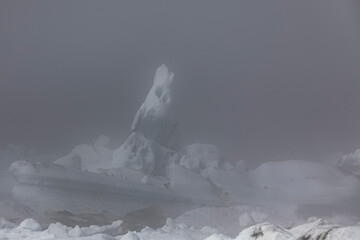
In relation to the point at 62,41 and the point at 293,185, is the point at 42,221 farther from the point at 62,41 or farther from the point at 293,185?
the point at 293,185

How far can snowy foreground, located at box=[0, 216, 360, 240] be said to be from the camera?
2844 millimetres

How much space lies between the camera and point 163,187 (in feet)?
40.2

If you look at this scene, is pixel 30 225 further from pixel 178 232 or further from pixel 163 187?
pixel 163 187

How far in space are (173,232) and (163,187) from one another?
226 cm

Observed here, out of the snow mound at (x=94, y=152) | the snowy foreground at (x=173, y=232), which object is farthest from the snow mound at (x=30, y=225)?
the snow mound at (x=94, y=152)

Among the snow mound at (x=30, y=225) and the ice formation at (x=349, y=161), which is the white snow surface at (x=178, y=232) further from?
the ice formation at (x=349, y=161)

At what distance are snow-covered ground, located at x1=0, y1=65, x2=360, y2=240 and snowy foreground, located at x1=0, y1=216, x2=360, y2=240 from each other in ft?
0.16

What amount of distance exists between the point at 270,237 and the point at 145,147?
31.6ft

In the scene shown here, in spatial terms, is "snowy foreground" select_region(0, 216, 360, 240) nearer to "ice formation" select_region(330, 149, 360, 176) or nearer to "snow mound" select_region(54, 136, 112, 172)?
"snow mound" select_region(54, 136, 112, 172)

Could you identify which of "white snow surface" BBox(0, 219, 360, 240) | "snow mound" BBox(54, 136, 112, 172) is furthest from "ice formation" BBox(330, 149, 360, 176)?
"snow mound" BBox(54, 136, 112, 172)

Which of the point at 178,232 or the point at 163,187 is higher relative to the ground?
the point at 163,187

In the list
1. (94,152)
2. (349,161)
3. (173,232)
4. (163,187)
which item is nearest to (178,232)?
(173,232)

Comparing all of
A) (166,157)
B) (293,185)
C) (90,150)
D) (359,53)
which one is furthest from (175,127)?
(359,53)

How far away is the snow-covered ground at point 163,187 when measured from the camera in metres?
10.8
